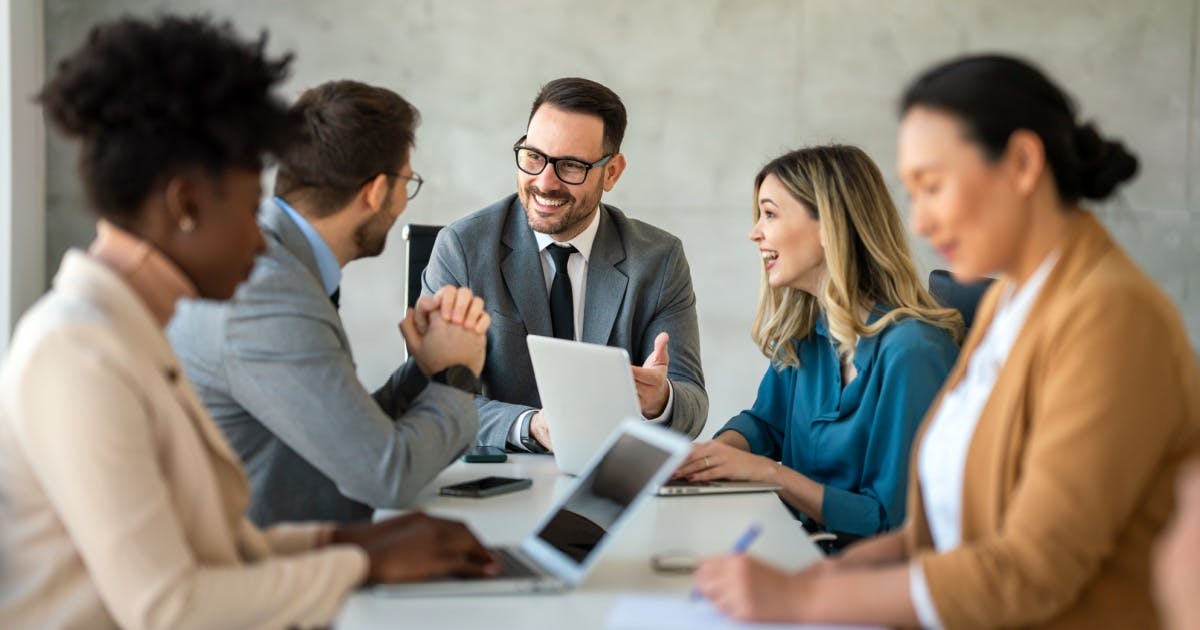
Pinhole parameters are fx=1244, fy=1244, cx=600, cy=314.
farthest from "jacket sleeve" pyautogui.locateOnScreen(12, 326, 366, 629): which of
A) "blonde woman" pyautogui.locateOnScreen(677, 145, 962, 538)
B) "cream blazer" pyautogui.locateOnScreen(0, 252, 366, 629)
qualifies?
"blonde woman" pyautogui.locateOnScreen(677, 145, 962, 538)

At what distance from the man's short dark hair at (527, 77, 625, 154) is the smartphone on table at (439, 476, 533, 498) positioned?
1.22m

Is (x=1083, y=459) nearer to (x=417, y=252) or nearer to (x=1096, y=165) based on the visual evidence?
(x=1096, y=165)

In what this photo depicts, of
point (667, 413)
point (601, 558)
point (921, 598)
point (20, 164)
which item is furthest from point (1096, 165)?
point (20, 164)

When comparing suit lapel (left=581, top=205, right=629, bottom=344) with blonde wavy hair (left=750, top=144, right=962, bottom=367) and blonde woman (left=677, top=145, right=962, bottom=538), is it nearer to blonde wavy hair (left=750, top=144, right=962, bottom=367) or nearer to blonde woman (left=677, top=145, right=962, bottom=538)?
blonde woman (left=677, top=145, right=962, bottom=538)

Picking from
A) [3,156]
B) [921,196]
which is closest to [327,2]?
[3,156]

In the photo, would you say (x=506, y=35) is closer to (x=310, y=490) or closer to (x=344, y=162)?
(x=344, y=162)

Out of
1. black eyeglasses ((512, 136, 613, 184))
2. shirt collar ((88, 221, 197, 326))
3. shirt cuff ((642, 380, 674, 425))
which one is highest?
black eyeglasses ((512, 136, 613, 184))

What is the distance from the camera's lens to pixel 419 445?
2.10 meters

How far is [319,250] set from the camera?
2.26 m

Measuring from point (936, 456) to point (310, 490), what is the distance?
3.58ft

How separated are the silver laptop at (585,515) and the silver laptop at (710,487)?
394mm

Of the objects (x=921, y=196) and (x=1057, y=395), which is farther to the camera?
(x=921, y=196)

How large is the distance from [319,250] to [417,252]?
4.50ft

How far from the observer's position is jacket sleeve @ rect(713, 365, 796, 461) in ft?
9.41
